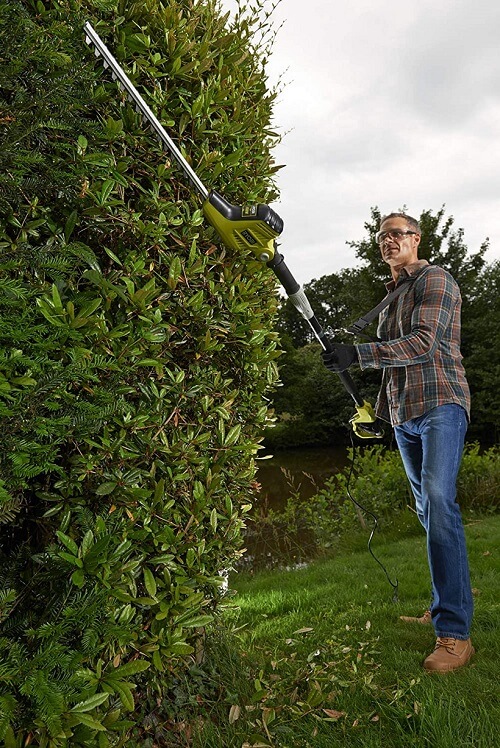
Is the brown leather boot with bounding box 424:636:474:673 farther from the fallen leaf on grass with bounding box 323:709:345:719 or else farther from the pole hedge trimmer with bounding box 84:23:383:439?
the pole hedge trimmer with bounding box 84:23:383:439

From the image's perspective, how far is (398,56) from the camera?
5078 millimetres

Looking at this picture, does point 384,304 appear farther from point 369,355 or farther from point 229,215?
point 229,215

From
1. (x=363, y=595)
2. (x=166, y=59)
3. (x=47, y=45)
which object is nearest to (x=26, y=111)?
(x=47, y=45)

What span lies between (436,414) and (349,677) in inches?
49.2

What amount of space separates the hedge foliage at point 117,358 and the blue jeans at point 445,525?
89cm

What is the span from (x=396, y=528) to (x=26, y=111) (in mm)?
5484

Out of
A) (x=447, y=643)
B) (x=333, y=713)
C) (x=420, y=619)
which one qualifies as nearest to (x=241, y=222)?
(x=333, y=713)

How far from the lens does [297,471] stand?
13.9 meters

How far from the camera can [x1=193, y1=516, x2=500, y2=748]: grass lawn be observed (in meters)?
1.91

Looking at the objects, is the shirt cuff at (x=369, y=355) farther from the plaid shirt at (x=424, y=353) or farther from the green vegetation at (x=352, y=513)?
A: the green vegetation at (x=352, y=513)

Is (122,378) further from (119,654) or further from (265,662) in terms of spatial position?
(265,662)

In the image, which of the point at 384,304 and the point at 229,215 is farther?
the point at 384,304

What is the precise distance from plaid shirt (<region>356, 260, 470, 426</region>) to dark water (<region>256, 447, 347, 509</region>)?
3.46m

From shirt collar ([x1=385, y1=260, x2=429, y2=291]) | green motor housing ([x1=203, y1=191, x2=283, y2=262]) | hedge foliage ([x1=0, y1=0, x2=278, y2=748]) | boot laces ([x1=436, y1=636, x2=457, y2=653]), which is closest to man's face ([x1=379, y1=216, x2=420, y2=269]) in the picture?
shirt collar ([x1=385, y1=260, x2=429, y2=291])
